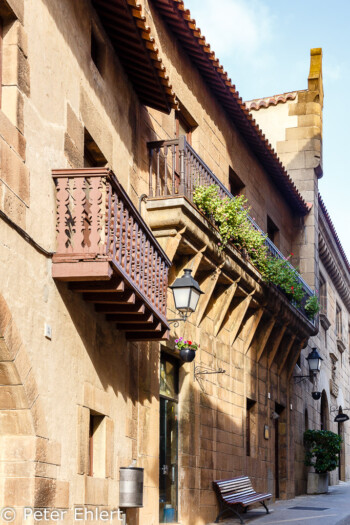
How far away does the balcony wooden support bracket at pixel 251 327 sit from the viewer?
53.6ft

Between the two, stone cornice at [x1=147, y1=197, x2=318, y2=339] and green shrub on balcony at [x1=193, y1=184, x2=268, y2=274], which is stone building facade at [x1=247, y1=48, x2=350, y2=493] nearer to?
stone cornice at [x1=147, y1=197, x2=318, y2=339]

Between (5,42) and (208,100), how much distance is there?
7675 mm

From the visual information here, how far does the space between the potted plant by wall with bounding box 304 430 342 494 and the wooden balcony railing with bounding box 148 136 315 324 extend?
9.56 meters

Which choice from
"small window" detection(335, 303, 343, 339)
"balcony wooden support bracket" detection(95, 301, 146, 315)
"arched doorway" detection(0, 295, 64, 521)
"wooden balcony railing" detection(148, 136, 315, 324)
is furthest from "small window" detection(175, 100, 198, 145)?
"small window" detection(335, 303, 343, 339)

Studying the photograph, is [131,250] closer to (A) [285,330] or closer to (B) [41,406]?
(B) [41,406]

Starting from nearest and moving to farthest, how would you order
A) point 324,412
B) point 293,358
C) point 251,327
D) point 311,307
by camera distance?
point 251,327
point 311,307
point 293,358
point 324,412

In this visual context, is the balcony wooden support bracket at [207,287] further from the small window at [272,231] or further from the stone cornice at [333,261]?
the stone cornice at [333,261]

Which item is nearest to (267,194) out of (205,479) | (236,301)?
(236,301)

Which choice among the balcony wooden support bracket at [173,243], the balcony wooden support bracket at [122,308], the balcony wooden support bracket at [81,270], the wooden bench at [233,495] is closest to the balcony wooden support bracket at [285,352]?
the wooden bench at [233,495]

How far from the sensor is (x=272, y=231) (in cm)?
2009

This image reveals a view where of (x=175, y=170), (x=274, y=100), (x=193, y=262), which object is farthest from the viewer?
(x=274, y=100)

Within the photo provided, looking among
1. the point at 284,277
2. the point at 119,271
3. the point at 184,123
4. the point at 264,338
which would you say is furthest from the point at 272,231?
the point at 119,271

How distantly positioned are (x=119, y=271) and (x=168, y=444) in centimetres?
484

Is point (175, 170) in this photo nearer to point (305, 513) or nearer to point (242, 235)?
point (242, 235)
